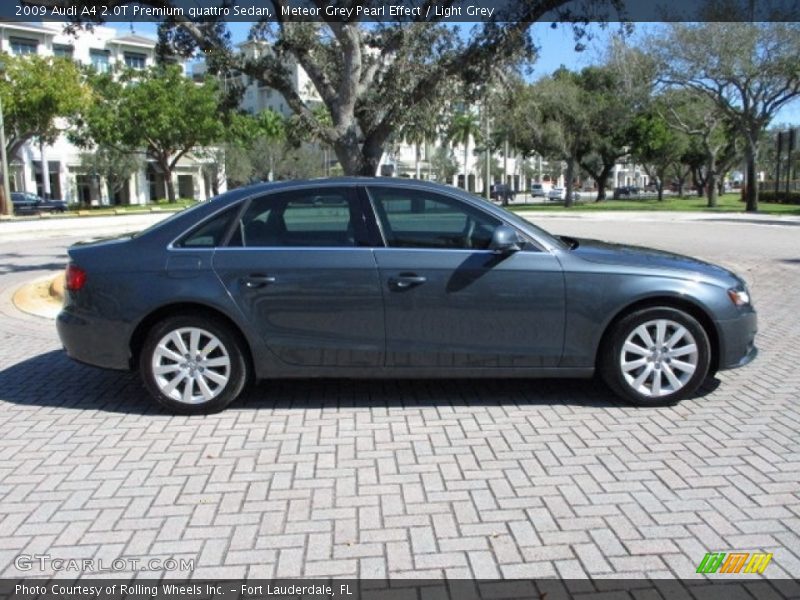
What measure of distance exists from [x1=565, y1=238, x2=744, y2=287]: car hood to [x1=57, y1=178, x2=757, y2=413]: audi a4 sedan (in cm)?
3

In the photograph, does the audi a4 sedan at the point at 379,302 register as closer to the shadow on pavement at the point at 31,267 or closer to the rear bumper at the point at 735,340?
the rear bumper at the point at 735,340

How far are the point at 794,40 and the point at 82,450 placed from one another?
33199 mm

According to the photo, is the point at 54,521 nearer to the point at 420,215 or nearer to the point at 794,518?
the point at 420,215

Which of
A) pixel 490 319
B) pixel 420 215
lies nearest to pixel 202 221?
pixel 420 215

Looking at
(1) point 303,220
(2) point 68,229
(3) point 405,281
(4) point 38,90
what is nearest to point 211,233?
(1) point 303,220

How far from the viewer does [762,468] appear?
13.0 ft

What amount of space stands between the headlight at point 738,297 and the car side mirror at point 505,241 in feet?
5.10

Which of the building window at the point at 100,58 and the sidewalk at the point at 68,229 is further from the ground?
the building window at the point at 100,58

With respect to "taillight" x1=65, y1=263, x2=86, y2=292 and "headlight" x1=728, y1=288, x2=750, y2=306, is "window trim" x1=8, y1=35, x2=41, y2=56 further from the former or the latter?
"headlight" x1=728, y1=288, x2=750, y2=306

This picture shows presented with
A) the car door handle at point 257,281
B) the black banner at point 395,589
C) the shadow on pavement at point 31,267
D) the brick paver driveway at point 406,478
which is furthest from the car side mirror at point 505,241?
the shadow on pavement at point 31,267

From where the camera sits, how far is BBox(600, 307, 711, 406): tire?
Result: 191 inches

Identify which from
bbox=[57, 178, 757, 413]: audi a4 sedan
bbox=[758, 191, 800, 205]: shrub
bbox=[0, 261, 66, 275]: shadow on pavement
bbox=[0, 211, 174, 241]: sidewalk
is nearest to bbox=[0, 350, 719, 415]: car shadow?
bbox=[57, 178, 757, 413]: audi a4 sedan

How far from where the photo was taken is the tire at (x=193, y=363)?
15.9 ft

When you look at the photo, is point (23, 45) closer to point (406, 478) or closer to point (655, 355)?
point (655, 355)
